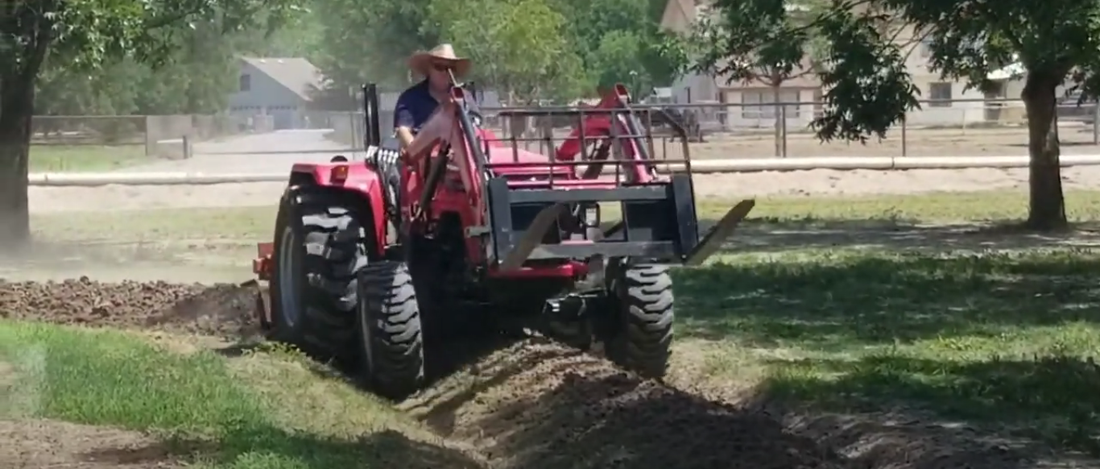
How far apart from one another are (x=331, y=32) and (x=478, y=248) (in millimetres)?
31558

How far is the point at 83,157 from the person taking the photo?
4022cm

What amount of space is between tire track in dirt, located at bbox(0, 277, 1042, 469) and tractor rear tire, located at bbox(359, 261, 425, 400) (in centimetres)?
19

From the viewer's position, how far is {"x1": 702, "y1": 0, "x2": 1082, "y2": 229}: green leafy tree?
643 inches

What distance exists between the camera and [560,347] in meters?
12.3

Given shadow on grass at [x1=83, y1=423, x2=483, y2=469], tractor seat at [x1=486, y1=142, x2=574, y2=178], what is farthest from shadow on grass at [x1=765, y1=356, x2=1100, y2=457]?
shadow on grass at [x1=83, y1=423, x2=483, y2=469]

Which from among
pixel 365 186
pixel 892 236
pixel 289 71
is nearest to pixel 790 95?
pixel 289 71

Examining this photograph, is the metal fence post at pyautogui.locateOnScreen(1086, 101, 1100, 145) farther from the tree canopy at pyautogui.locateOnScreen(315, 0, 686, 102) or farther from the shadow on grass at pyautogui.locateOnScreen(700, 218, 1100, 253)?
the shadow on grass at pyautogui.locateOnScreen(700, 218, 1100, 253)

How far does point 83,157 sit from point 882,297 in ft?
89.2

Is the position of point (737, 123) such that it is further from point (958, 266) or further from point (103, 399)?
point (103, 399)

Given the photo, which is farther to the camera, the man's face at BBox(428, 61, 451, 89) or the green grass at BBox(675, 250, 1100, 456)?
the man's face at BBox(428, 61, 451, 89)


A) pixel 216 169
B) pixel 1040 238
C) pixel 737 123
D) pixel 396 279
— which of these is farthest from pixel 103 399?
pixel 737 123

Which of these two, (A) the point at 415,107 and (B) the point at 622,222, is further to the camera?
(A) the point at 415,107

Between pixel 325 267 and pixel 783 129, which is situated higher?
pixel 783 129

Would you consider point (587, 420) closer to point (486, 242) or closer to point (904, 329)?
point (486, 242)
